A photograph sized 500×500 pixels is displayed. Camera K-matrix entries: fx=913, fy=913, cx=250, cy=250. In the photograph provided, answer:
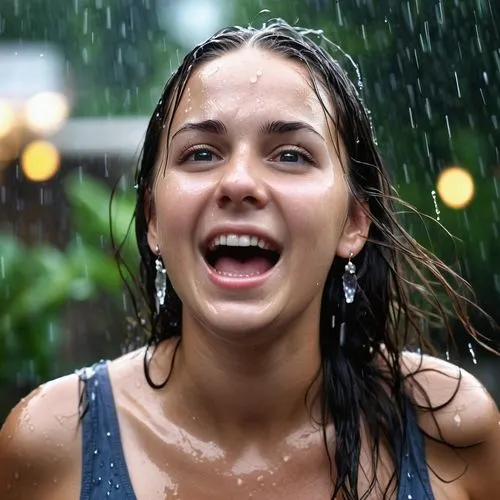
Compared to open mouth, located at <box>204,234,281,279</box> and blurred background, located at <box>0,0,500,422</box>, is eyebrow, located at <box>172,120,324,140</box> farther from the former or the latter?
blurred background, located at <box>0,0,500,422</box>

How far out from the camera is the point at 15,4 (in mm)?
Result: 11492

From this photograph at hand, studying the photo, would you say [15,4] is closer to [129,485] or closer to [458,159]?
[458,159]

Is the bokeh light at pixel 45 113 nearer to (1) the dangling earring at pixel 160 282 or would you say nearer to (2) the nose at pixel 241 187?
(1) the dangling earring at pixel 160 282

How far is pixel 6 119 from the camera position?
9.17m

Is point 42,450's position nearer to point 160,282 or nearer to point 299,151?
point 160,282

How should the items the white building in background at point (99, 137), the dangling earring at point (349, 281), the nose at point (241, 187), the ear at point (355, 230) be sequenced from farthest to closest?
the white building in background at point (99, 137) < the dangling earring at point (349, 281) < the ear at point (355, 230) < the nose at point (241, 187)

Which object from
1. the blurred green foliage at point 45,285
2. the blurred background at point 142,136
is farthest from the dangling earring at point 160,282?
the blurred green foliage at point 45,285

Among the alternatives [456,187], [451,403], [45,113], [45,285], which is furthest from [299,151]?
[45,113]

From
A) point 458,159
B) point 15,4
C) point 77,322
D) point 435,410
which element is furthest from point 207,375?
point 15,4

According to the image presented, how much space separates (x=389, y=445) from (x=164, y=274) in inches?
32.1

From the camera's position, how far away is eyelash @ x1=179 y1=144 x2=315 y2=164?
7.66 feet

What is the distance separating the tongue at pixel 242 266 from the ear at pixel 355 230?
0.99ft

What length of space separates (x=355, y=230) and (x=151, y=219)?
585 mm

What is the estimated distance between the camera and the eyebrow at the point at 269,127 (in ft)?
7.60
